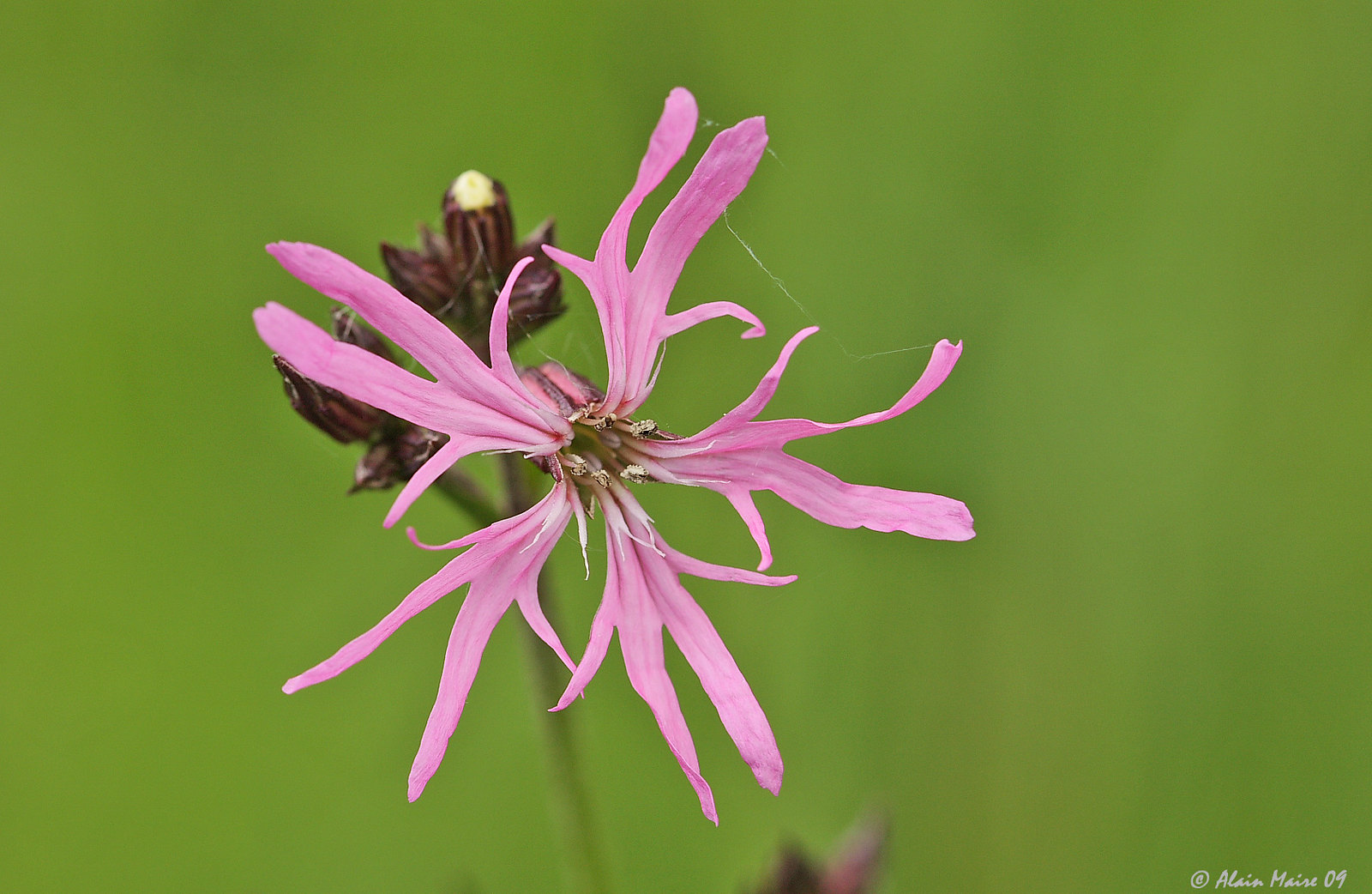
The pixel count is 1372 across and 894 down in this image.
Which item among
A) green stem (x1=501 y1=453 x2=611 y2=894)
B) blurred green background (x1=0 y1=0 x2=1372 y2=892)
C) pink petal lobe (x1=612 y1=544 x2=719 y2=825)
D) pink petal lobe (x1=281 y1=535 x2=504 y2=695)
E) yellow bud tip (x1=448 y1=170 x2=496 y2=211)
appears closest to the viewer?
pink petal lobe (x1=281 y1=535 x2=504 y2=695)

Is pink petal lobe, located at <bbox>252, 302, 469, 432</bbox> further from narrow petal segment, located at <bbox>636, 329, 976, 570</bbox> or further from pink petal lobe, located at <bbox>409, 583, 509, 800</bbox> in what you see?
narrow petal segment, located at <bbox>636, 329, 976, 570</bbox>

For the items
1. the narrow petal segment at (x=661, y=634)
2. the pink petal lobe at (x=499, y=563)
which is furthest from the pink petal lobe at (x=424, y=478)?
the narrow petal segment at (x=661, y=634)

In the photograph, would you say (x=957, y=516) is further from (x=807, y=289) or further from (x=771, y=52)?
(x=771, y=52)

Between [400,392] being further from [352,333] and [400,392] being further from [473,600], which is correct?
[352,333]

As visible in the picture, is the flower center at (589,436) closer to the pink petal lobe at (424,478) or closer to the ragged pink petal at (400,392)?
the ragged pink petal at (400,392)

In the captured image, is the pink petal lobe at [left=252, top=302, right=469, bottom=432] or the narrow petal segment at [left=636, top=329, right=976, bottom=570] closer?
the pink petal lobe at [left=252, top=302, right=469, bottom=432]

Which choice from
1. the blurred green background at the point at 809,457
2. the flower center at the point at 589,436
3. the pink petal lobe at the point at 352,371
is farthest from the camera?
the blurred green background at the point at 809,457

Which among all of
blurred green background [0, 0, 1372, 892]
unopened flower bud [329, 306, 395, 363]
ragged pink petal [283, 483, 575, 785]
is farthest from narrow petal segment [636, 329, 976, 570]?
blurred green background [0, 0, 1372, 892]
